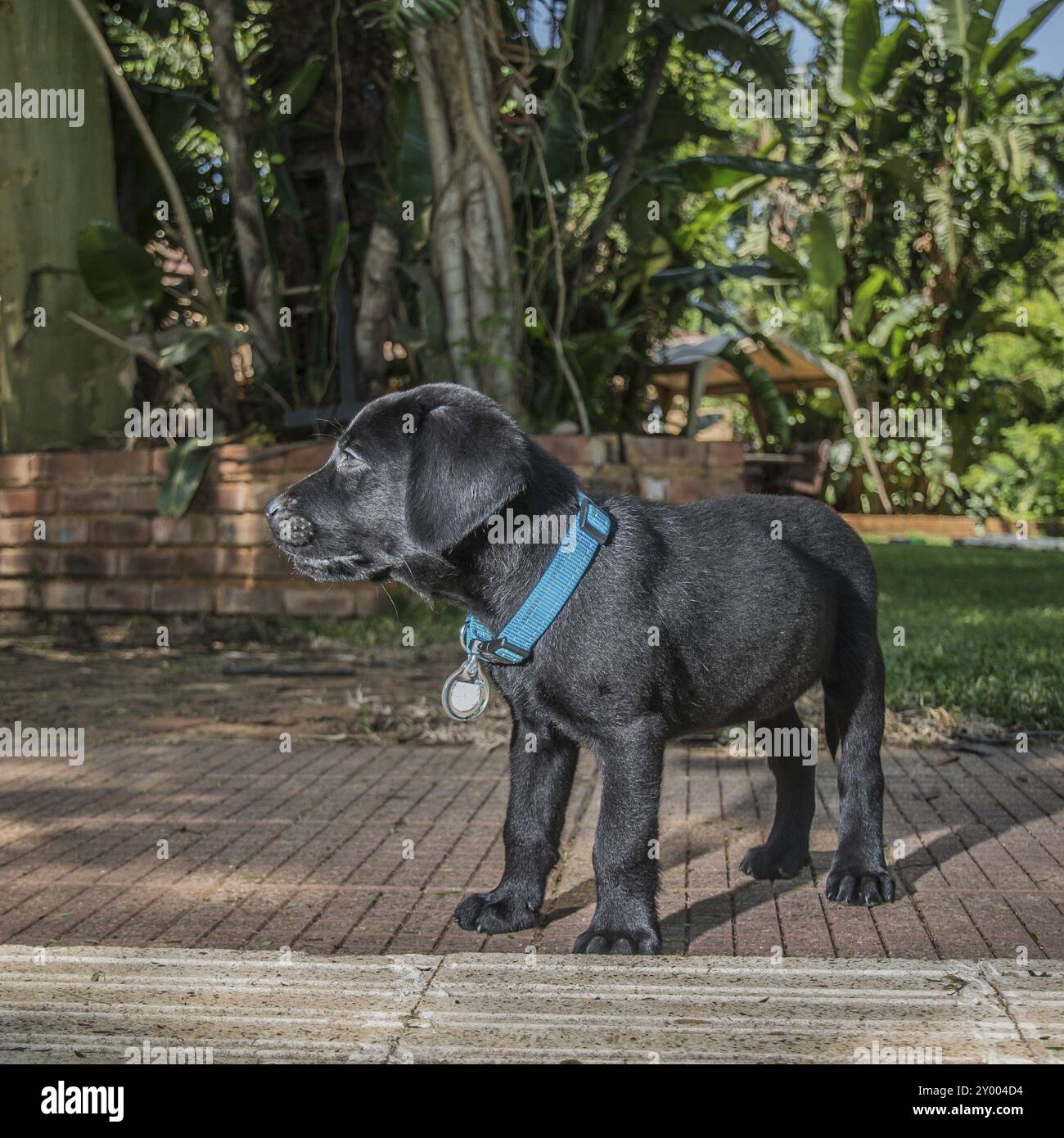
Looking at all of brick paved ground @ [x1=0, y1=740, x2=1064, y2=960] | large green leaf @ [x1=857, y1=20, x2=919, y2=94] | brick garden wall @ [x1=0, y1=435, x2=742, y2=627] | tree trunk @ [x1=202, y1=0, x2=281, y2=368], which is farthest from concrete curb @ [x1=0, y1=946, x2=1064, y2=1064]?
large green leaf @ [x1=857, y1=20, x2=919, y2=94]

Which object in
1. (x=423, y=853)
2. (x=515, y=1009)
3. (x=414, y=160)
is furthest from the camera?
(x=414, y=160)

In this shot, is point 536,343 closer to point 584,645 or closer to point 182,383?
point 182,383

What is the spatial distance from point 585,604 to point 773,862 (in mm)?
1324

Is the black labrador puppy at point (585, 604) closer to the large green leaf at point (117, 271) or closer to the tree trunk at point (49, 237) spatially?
the large green leaf at point (117, 271)

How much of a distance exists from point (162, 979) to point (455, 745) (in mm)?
3568

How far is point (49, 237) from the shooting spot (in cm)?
1156

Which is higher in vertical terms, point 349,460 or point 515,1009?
point 349,460

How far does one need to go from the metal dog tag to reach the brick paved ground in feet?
2.01

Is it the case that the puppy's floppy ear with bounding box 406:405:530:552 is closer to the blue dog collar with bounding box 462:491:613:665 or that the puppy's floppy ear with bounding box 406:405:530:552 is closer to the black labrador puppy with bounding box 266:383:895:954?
the black labrador puppy with bounding box 266:383:895:954

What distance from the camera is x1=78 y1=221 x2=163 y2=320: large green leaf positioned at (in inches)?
419

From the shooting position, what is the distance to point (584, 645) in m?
3.65

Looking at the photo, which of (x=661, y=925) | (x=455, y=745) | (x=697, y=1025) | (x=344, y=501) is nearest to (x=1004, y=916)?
(x=661, y=925)

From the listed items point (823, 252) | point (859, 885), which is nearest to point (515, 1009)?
point (859, 885)

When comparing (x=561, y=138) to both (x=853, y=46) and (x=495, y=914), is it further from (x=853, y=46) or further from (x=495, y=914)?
(x=495, y=914)
